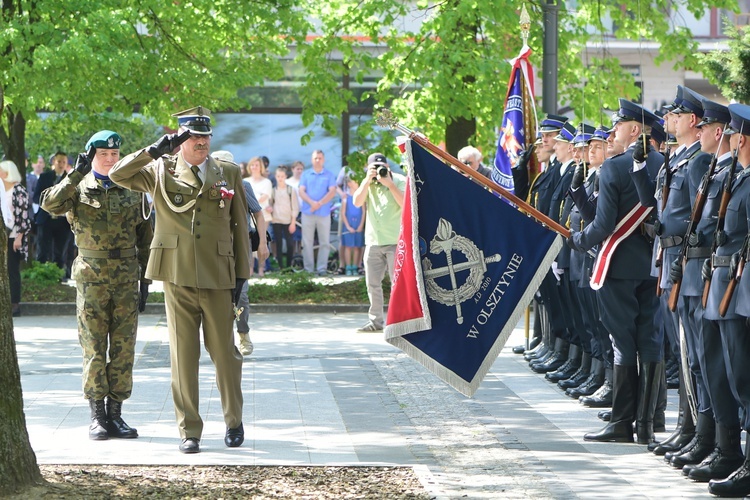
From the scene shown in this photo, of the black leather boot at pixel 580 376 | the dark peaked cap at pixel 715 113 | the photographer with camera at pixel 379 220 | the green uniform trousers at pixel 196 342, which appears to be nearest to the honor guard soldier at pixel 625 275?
the dark peaked cap at pixel 715 113

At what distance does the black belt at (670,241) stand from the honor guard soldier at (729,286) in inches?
30.8

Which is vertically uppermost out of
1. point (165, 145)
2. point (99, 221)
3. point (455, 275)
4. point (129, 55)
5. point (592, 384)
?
point (129, 55)

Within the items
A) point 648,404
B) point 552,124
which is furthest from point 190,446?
point 552,124

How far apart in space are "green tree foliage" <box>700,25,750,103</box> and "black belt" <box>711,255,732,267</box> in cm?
848

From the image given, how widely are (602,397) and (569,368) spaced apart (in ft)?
4.66

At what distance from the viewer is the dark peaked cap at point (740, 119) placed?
23.8ft

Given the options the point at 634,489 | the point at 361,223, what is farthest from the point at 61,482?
the point at 361,223

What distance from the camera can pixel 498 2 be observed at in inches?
684

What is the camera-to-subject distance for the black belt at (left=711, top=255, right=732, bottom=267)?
7.40 m

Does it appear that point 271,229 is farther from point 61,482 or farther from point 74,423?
point 61,482

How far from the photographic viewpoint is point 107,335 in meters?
9.31

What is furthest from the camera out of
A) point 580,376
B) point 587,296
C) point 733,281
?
point 580,376

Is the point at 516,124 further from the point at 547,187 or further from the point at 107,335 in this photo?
the point at 107,335

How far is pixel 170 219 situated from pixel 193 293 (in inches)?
20.2
